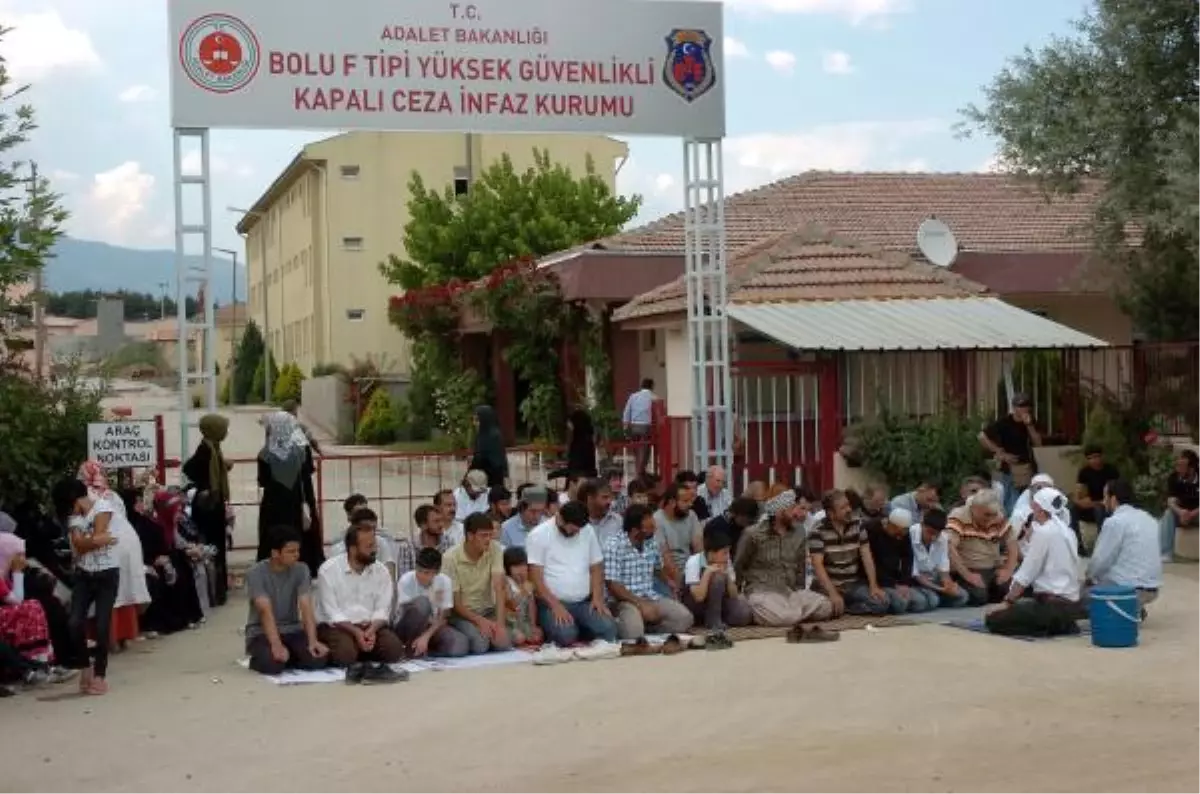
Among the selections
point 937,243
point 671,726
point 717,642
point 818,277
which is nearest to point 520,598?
point 717,642

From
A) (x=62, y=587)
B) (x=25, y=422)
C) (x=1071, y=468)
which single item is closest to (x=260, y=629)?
(x=62, y=587)

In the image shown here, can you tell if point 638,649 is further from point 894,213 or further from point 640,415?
point 894,213

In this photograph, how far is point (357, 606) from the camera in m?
11.5

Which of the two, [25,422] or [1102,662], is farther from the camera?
[25,422]

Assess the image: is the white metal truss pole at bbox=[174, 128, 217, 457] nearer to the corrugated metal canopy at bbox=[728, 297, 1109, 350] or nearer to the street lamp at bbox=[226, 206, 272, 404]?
the corrugated metal canopy at bbox=[728, 297, 1109, 350]

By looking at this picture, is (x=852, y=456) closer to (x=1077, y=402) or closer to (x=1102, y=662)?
(x=1077, y=402)

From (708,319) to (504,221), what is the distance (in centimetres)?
2118

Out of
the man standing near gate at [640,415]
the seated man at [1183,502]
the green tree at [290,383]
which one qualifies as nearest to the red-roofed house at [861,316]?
the man standing near gate at [640,415]

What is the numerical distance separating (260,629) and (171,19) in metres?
6.83

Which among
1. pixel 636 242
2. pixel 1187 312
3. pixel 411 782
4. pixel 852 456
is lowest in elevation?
pixel 411 782

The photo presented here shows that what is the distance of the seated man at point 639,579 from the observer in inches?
498

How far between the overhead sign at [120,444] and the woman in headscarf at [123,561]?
1757 millimetres

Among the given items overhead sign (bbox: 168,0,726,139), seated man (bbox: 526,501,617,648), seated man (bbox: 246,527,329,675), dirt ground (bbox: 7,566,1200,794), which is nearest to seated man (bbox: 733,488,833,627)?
dirt ground (bbox: 7,566,1200,794)

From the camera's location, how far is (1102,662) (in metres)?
11.2
